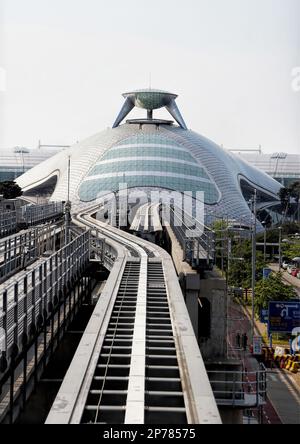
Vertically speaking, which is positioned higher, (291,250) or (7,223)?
(7,223)

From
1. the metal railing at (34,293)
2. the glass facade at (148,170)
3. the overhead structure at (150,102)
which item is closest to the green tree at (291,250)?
the glass facade at (148,170)

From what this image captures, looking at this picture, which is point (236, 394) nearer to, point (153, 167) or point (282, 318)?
point (282, 318)

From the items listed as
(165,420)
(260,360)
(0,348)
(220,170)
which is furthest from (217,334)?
(220,170)

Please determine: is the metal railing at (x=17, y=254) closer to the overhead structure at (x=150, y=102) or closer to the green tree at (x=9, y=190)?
the green tree at (x=9, y=190)

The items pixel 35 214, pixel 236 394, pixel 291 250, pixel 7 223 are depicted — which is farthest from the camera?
pixel 291 250

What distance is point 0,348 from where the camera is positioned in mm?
9898

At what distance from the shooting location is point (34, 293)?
1266cm

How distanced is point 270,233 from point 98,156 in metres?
25.6

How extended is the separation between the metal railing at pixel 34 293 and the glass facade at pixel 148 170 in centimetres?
5844

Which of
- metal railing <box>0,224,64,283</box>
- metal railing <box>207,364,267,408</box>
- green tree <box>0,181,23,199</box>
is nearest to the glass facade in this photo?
green tree <box>0,181,23,199</box>

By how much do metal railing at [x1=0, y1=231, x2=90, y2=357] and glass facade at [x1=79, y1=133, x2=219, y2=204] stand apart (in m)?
58.4

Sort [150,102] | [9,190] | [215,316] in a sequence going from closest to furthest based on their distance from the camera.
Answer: [215,316]
[9,190]
[150,102]

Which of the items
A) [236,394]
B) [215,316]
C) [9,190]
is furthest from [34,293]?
[9,190]

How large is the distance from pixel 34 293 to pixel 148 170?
227 ft
